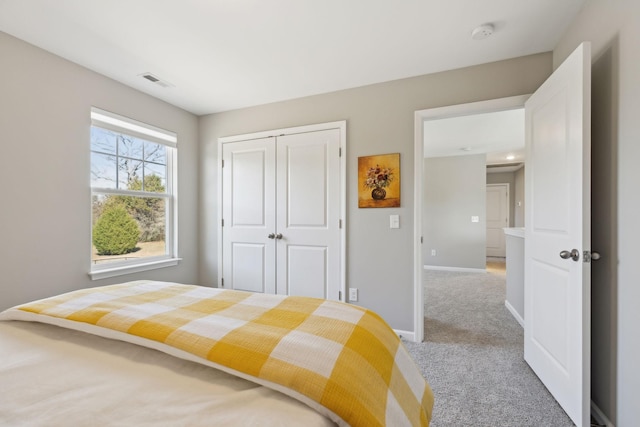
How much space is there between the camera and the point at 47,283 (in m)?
2.15

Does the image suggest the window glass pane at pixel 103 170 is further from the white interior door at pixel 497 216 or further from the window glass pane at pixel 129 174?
the white interior door at pixel 497 216

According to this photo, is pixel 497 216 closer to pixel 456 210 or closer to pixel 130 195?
pixel 456 210

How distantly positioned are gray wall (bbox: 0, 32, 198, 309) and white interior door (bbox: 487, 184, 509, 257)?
27.0 feet

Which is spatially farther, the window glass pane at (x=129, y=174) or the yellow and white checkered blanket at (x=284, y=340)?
the window glass pane at (x=129, y=174)

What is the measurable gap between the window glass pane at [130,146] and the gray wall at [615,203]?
3682 millimetres

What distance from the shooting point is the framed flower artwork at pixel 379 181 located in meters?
2.62

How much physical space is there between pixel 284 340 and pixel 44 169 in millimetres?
2478

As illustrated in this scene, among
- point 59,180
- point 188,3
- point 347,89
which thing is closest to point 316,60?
point 347,89

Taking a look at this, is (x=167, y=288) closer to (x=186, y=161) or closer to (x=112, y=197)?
(x=112, y=197)

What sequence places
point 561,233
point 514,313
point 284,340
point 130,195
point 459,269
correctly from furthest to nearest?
point 459,269 < point 514,313 < point 130,195 < point 561,233 < point 284,340

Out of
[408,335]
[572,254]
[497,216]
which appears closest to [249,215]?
[408,335]

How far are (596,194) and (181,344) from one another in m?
2.22

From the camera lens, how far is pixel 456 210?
19.0 ft

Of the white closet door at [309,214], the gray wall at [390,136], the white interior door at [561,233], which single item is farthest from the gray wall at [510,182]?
the white closet door at [309,214]
